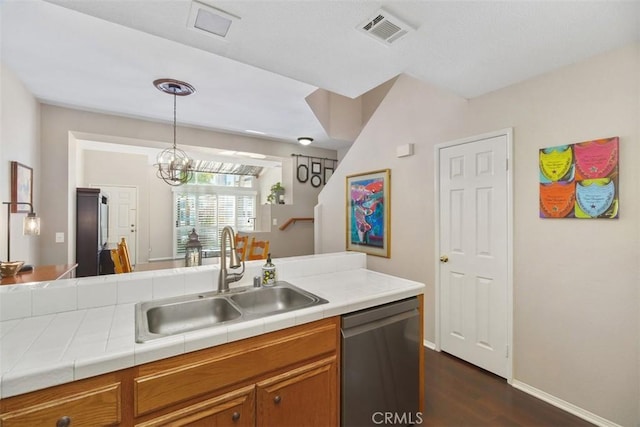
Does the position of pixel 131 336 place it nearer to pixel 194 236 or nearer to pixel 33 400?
pixel 33 400

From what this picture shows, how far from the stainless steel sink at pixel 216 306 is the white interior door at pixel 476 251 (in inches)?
65.2

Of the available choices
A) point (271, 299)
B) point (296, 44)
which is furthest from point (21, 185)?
point (296, 44)

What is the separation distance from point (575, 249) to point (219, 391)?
2.34 m

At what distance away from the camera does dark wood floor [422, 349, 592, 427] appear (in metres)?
1.90

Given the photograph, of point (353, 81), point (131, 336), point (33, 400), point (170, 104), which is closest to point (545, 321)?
point (353, 81)

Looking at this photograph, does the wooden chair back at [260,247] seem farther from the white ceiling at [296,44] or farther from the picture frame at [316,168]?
the picture frame at [316,168]

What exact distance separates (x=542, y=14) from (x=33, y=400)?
263 cm

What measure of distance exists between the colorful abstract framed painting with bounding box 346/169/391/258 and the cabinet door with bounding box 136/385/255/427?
2.40 metres

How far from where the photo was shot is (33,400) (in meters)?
0.90

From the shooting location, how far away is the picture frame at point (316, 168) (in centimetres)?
583

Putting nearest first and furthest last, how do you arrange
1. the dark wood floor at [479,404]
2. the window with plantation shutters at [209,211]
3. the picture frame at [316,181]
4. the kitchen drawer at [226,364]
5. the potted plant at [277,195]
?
the kitchen drawer at [226,364]
the dark wood floor at [479,404]
the potted plant at [277,195]
the picture frame at [316,181]
the window with plantation shutters at [209,211]

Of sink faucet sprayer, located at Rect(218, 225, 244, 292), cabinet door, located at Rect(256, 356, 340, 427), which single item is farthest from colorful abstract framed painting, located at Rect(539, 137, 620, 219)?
Result: sink faucet sprayer, located at Rect(218, 225, 244, 292)

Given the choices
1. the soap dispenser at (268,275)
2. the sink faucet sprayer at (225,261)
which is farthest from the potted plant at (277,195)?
the sink faucet sprayer at (225,261)

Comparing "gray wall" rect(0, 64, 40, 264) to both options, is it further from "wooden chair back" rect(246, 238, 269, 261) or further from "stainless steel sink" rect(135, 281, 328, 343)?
"wooden chair back" rect(246, 238, 269, 261)
